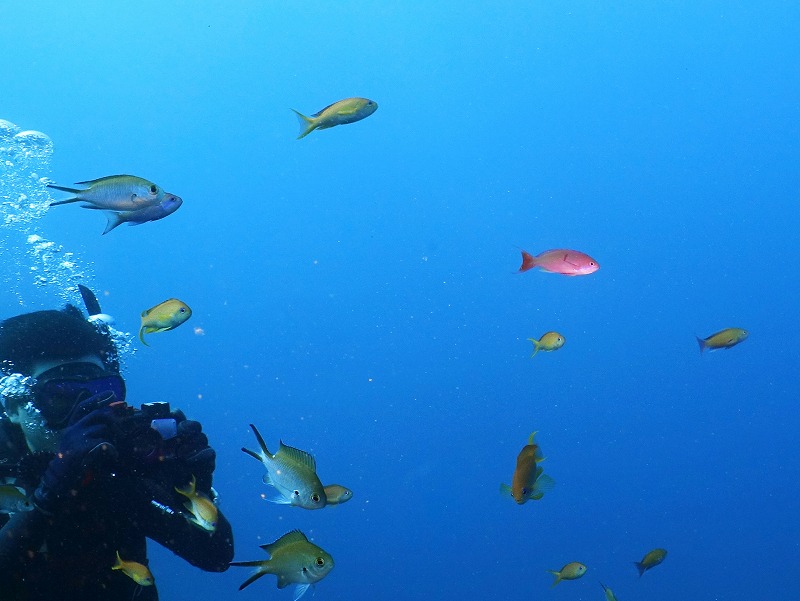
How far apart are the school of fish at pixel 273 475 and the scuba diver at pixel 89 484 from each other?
3 cm

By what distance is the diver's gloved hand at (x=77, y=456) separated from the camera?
2.81 m

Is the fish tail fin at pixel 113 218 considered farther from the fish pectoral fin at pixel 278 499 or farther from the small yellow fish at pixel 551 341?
the small yellow fish at pixel 551 341

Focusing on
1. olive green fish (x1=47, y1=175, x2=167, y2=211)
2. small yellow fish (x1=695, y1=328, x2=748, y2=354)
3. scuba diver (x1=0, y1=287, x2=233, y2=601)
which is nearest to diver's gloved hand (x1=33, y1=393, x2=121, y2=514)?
scuba diver (x1=0, y1=287, x2=233, y2=601)

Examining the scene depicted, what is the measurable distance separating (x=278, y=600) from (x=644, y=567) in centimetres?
4740

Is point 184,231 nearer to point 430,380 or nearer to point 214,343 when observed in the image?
point 214,343

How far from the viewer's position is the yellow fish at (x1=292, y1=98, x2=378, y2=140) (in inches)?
138

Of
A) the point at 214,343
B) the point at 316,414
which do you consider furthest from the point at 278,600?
the point at 214,343

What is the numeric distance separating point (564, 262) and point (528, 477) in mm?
1769

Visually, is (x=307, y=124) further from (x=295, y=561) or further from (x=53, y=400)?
(x=295, y=561)

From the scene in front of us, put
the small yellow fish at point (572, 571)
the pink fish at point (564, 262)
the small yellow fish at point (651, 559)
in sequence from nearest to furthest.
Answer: the pink fish at point (564, 262), the small yellow fish at point (572, 571), the small yellow fish at point (651, 559)

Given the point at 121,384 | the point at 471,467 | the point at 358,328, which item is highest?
the point at 358,328

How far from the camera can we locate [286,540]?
252cm

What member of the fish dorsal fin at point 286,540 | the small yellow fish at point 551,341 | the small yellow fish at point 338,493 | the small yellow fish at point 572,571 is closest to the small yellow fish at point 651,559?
the small yellow fish at point 572,571

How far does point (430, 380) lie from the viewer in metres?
53.0
